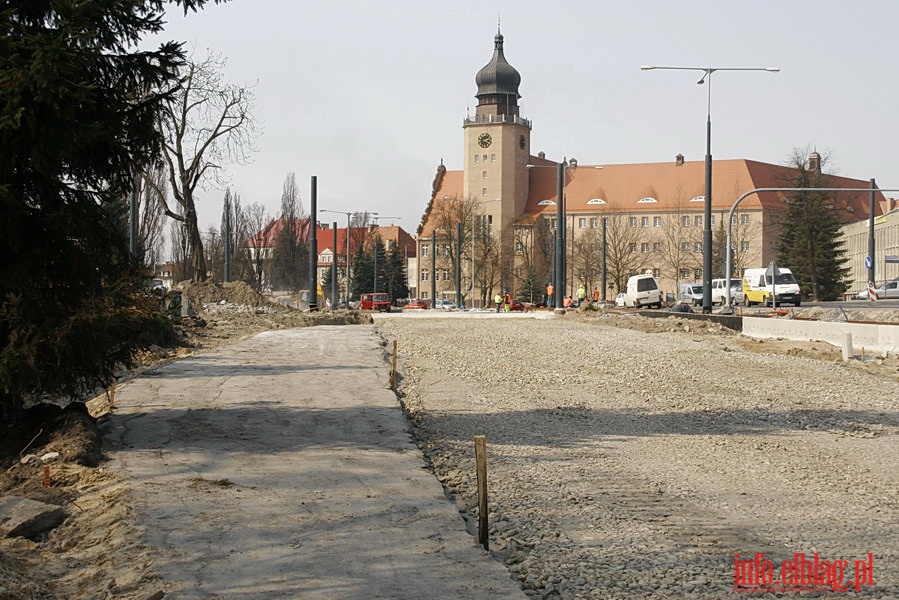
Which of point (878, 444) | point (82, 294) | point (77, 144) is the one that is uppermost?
point (77, 144)

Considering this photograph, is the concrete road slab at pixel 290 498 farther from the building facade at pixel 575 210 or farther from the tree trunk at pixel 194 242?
the building facade at pixel 575 210

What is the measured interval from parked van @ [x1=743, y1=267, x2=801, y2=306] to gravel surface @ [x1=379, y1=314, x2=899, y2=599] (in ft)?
112

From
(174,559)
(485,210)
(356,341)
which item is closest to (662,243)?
A: (485,210)

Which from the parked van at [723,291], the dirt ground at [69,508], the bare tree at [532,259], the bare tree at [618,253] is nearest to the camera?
the dirt ground at [69,508]

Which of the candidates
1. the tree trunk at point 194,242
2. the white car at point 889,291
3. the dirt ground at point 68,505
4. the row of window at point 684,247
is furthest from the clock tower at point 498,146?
the dirt ground at point 68,505

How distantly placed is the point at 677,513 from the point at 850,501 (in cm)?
170

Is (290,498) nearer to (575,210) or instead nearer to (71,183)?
(71,183)

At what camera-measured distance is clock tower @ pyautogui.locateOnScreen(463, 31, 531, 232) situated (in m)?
140

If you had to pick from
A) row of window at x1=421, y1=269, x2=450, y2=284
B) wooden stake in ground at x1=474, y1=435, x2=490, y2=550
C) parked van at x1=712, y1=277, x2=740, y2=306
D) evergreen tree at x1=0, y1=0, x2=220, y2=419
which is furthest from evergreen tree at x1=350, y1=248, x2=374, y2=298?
wooden stake in ground at x1=474, y1=435, x2=490, y2=550

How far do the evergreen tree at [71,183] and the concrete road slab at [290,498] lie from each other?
1.23m

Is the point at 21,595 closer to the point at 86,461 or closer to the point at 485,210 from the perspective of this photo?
the point at 86,461

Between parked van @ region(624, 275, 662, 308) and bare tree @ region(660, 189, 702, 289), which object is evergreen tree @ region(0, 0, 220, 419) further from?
bare tree @ region(660, 189, 702, 289)

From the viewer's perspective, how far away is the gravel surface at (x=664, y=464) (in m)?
7.23

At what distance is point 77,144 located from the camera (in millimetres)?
9789
